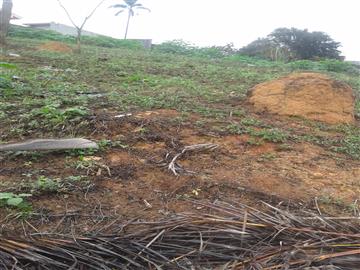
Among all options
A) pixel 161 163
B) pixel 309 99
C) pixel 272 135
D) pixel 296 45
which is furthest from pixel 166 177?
pixel 296 45

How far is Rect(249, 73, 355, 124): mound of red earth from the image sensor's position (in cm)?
474

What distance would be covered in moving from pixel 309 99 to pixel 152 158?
8.24 ft

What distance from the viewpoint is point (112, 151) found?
3133 millimetres

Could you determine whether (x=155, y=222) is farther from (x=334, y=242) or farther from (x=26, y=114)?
(x=26, y=114)

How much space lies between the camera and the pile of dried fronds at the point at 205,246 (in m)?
1.78

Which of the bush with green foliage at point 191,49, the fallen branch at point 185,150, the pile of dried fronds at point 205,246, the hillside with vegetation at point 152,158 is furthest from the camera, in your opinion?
the bush with green foliage at point 191,49

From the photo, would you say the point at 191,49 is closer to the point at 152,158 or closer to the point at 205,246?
the point at 152,158

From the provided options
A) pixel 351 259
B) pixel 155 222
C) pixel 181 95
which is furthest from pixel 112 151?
pixel 181 95

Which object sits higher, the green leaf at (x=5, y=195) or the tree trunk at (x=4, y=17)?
the tree trunk at (x=4, y=17)

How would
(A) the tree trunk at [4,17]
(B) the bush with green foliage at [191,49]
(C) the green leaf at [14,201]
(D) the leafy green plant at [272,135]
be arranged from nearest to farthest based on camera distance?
1. (C) the green leaf at [14,201]
2. (D) the leafy green plant at [272,135]
3. (A) the tree trunk at [4,17]
4. (B) the bush with green foliage at [191,49]

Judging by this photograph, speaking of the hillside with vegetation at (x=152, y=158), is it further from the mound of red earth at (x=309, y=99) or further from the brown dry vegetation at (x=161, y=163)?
the mound of red earth at (x=309, y=99)

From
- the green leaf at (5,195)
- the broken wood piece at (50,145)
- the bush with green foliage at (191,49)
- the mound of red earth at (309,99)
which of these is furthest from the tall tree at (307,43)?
the green leaf at (5,195)

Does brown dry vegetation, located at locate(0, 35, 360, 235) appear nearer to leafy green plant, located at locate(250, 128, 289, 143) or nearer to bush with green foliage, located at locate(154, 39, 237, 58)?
leafy green plant, located at locate(250, 128, 289, 143)

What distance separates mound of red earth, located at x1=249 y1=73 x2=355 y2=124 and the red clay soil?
118 cm
